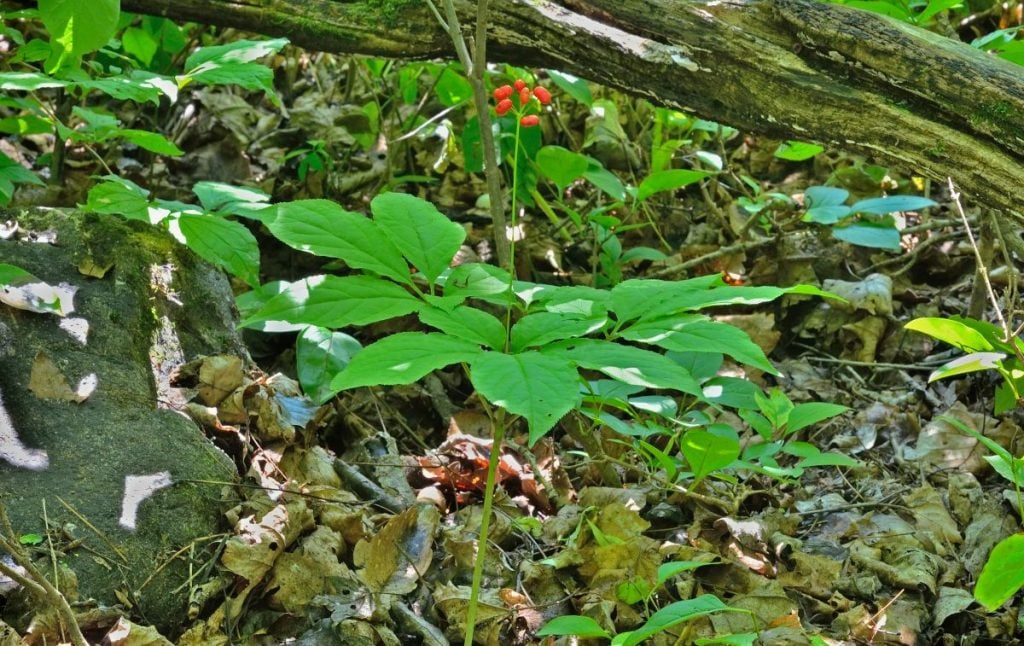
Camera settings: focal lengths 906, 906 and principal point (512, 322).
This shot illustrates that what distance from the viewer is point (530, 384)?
1.12 meters

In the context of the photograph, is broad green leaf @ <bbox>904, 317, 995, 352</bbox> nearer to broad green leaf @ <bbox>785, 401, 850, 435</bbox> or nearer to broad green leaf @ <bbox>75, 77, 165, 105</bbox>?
broad green leaf @ <bbox>785, 401, 850, 435</bbox>

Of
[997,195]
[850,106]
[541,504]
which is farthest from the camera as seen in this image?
[541,504]

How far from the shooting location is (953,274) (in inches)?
142

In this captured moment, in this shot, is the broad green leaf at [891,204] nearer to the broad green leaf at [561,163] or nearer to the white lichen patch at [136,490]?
the broad green leaf at [561,163]

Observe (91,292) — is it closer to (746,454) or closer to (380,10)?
(380,10)

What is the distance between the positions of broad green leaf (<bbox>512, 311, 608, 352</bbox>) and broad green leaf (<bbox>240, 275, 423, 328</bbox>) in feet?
0.50

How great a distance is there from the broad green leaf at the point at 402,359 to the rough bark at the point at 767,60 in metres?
1.50

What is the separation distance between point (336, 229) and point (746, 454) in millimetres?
1336

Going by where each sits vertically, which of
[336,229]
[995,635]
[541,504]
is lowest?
[541,504]

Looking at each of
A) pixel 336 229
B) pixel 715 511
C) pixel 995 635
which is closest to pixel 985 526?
pixel 995 635

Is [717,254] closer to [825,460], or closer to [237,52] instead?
[825,460]

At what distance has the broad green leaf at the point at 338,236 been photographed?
133 cm

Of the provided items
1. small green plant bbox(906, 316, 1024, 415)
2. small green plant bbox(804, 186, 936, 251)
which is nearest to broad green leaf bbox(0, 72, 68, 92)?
small green plant bbox(906, 316, 1024, 415)

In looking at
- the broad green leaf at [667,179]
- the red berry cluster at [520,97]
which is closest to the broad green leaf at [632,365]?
the red berry cluster at [520,97]
